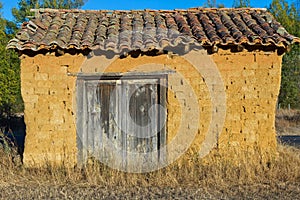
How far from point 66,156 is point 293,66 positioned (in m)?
16.9

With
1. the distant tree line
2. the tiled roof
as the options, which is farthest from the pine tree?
the tiled roof

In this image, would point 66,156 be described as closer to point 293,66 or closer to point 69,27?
point 69,27

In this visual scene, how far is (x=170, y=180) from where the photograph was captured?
19.7 feet

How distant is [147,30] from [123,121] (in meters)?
2.14

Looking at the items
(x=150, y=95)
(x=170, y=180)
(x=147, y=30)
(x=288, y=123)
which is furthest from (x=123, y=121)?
(x=288, y=123)

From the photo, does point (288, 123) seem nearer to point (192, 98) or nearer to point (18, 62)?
point (192, 98)

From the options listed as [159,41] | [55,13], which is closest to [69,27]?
[55,13]

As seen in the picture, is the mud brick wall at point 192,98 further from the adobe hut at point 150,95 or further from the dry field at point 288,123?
the dry field at point 288,123

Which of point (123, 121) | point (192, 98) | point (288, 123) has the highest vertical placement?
point (192, 98)

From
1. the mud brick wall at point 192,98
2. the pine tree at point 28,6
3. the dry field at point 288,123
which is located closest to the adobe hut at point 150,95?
the mud brick wall at point 192,98

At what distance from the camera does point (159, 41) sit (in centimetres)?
648

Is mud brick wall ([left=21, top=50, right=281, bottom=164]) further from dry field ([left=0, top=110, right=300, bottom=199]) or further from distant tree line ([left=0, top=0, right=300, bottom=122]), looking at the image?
distant tree line ([left=0, top=0, right=300, bottom=122])

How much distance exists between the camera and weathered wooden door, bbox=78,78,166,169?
6.84 metres

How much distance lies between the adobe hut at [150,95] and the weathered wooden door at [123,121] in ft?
0.07
